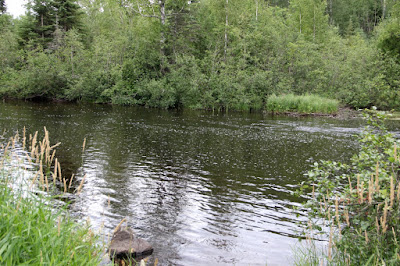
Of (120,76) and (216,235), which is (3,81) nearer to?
(120,76)

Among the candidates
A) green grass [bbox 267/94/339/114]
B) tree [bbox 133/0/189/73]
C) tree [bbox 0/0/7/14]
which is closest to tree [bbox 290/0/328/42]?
tree [bbox 133/0/189/73]

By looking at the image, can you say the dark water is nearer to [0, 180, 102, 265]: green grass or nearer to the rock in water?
the rock in water

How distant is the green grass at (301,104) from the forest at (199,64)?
89.3 inches

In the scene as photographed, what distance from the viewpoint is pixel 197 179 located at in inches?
510

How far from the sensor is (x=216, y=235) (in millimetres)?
8344

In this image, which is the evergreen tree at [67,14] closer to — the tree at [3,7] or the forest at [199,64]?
the forest at [199,64]

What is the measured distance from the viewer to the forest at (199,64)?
40.6 m

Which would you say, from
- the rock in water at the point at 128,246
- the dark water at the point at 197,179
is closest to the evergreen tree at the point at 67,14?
the dark water at the point at 197,179

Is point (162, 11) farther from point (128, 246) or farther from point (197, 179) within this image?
point (128, 246)

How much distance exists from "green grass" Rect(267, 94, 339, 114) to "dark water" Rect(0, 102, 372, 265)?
10.5 meters

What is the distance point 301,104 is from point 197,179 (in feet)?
88.4

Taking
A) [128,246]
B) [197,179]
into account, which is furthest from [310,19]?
[128,246]

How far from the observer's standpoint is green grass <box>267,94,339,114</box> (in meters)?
36.6

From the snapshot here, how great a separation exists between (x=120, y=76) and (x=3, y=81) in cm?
1492
